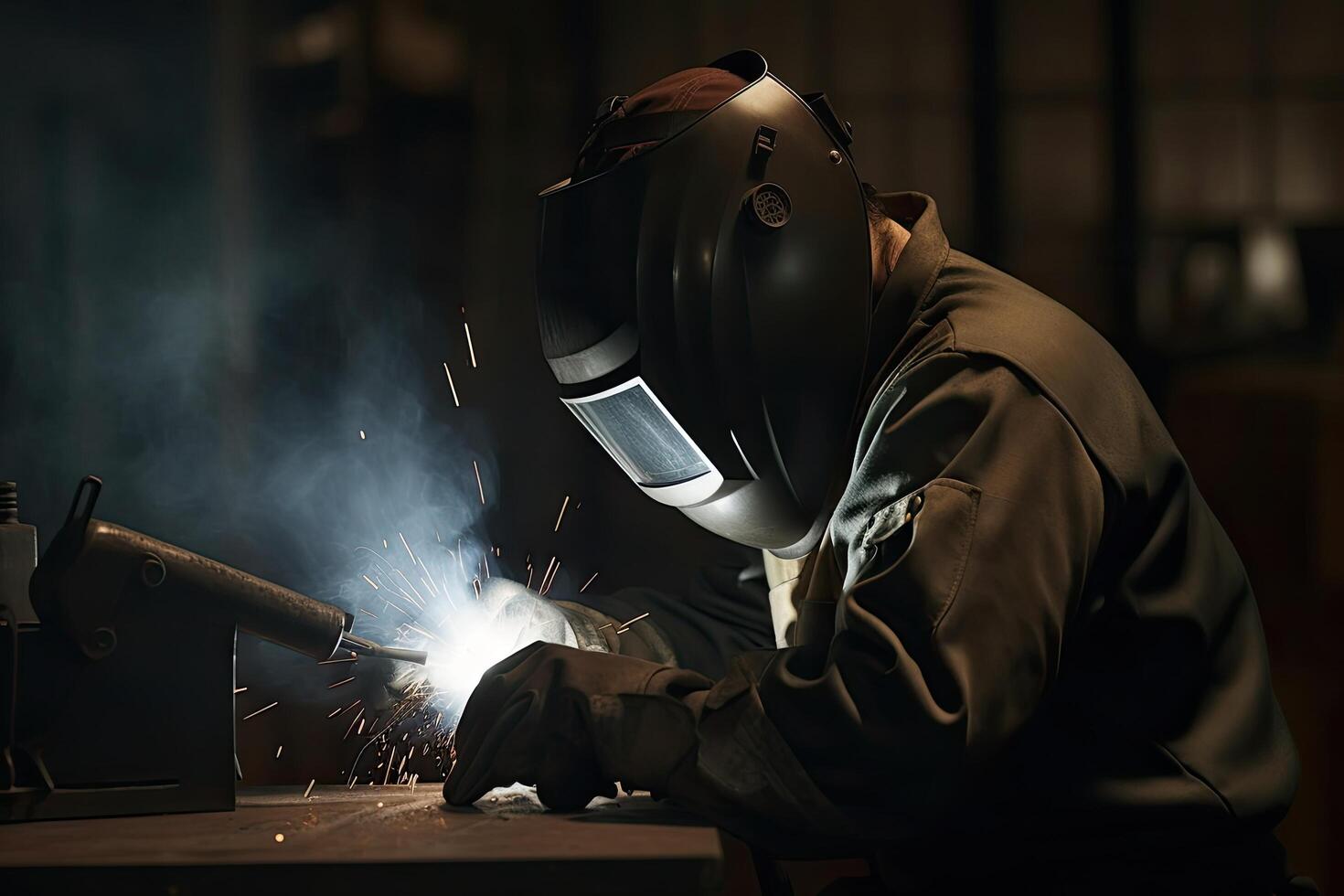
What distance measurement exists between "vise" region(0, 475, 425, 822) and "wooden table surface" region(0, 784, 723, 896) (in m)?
0.09

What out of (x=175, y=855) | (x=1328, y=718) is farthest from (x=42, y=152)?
(x=1328, y=718)

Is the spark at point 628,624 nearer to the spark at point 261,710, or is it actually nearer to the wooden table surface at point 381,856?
the wooden table surface at point 381,856

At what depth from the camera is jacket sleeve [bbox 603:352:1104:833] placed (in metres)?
1.13

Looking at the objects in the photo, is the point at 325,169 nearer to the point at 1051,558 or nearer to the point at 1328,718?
the point at 1051,558

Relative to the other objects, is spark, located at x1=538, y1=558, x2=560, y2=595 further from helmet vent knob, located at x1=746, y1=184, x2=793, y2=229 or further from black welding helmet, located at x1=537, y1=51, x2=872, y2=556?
helmet vent knob, located at x1=746, y1=184, x2=793, y2=229

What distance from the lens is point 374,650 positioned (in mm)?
1676

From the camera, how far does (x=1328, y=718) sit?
2.73 m

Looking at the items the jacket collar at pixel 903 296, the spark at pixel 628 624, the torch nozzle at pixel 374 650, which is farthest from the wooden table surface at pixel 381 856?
the spark at pixel 628 624

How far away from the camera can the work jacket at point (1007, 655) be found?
114 cm

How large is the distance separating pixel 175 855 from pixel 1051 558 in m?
0.78

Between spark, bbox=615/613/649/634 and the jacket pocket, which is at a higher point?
the jacket pocket

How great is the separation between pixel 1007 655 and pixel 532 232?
196cm

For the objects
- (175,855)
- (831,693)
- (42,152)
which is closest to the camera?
(175,855)

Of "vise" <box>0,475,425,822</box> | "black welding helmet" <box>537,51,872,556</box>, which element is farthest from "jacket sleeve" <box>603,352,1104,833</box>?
"vise" <box>0,475,425,822</box>
